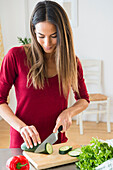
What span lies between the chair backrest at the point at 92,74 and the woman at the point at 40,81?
107 inches

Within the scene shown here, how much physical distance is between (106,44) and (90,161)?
3.25 m

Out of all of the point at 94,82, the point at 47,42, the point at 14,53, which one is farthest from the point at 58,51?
the point at 94,82

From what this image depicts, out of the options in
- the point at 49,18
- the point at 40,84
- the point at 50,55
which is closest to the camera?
the point at 49,18

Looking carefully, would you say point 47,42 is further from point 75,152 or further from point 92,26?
point 92,26

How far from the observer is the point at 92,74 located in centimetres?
436

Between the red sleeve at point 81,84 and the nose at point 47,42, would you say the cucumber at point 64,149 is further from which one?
the nose at point 47,42

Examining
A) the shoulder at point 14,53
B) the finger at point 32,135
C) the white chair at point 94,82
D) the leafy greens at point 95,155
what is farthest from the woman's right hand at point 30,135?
the white chair at point 94,82

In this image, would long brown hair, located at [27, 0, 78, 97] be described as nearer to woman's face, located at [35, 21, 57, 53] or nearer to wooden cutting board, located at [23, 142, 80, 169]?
woman's face, located at [35, 21, 57, 53]

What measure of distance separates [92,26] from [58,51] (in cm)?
291

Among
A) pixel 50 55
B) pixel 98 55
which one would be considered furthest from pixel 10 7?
pixel 50 55

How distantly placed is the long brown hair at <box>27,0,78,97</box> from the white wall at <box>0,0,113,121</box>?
2.77 meters

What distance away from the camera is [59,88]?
1.58 m

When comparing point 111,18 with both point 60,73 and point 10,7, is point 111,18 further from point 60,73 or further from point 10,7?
point 60,73

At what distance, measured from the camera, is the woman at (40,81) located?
1.49 meters
